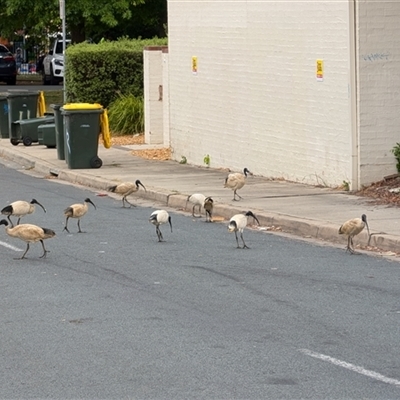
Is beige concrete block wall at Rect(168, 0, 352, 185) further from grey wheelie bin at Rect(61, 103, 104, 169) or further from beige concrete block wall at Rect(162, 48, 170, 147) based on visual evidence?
grey wheelie bin at Rect(61, 103, 104, 169)

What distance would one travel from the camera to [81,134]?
22.3 metres

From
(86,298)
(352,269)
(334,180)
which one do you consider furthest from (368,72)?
(86,298)

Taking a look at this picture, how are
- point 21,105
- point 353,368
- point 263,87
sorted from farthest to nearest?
1. point 21,105
2. point 263,87
3. point 353,368

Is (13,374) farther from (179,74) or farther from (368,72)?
(179,74)

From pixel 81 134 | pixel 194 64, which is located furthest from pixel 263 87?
pixel 81 134

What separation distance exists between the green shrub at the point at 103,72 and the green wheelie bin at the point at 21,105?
129 centimetres

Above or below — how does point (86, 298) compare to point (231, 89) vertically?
below

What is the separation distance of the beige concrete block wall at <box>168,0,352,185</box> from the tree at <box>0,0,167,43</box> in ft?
54.5

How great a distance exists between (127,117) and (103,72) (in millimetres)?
1727

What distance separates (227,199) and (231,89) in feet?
15.1

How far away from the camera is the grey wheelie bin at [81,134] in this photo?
22.2 metres

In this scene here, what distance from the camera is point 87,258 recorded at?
12.5 meters

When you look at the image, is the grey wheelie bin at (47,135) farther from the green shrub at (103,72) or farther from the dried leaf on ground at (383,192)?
the dried leaf on ground at (383,192)

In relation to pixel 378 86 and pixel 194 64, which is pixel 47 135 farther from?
pixel 378 86
